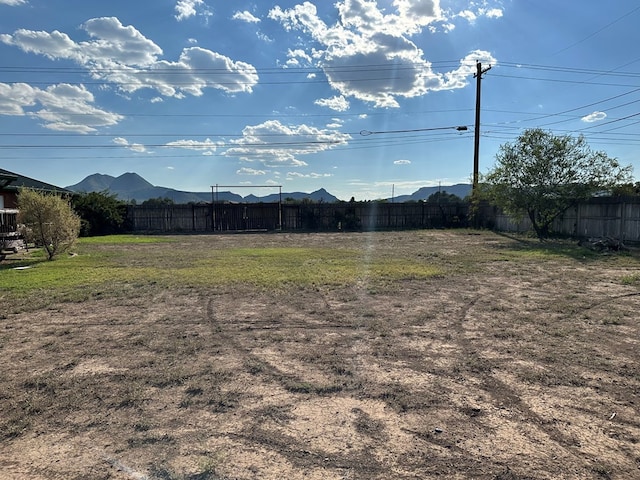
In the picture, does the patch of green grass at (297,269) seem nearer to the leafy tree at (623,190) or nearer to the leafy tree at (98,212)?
the leafy tree at (623,190)

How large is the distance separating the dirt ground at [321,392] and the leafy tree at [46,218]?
6818 millimetres

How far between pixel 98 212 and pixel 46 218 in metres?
14.4

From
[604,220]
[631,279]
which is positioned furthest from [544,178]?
[631,279]

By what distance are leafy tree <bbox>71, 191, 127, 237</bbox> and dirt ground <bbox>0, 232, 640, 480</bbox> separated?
20857 millimetres

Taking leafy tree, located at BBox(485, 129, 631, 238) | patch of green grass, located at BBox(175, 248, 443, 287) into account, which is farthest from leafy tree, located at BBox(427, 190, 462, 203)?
patch of green grass, located at BBox(175, 248, 443, 287)

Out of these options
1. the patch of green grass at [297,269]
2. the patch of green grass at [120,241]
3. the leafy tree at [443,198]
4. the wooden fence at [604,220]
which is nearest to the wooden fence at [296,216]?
the leafy tree at [443,198]

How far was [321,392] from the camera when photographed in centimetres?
332

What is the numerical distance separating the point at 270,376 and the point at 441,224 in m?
27.9

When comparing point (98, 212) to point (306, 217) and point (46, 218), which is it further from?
point (46, 218)

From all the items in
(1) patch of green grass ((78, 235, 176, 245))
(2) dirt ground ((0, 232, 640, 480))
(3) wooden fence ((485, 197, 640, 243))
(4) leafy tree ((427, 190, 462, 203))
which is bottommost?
(2) dirt ground ((0, 232, 640, 480))

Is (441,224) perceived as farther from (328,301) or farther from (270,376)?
(270,376)

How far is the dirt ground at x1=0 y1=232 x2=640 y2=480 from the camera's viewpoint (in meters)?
2.42

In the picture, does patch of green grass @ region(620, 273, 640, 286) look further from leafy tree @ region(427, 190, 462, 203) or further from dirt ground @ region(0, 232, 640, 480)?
leafy tree @ region(427, 190, 462, 203)

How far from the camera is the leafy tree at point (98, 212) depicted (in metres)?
24.0
